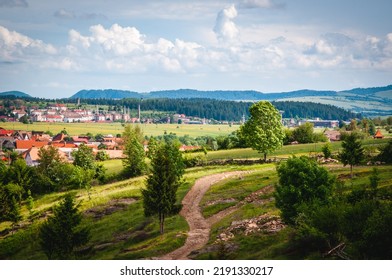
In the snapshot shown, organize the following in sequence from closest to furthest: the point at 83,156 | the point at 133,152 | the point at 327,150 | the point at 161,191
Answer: the point at 161,191
the point at 83,156
the point at 133,152
the point at 327,150

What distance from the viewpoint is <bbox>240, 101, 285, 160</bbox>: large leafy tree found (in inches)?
1799

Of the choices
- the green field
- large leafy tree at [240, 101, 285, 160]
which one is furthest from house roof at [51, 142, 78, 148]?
large leafy tree at [240, 101, 285, 160]

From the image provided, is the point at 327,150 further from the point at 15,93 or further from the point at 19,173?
the point at 15,93

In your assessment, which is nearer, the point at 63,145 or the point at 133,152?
the point at 63,145

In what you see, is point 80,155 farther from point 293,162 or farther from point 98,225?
point 293,162

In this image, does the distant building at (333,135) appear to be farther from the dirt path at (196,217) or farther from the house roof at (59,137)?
the house roof at (59,137)

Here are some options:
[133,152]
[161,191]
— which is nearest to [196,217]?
[161,191]

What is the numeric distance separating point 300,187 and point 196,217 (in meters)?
8.16

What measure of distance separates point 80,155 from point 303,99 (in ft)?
52.0

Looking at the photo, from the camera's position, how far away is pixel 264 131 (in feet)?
153

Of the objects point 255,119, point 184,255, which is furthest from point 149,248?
point 255,119

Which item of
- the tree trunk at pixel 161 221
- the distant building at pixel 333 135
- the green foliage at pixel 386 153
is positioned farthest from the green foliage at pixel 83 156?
the green foliage at pixel 386 153

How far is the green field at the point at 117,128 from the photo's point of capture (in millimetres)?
28720

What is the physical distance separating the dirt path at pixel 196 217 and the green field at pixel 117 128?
395 cm
